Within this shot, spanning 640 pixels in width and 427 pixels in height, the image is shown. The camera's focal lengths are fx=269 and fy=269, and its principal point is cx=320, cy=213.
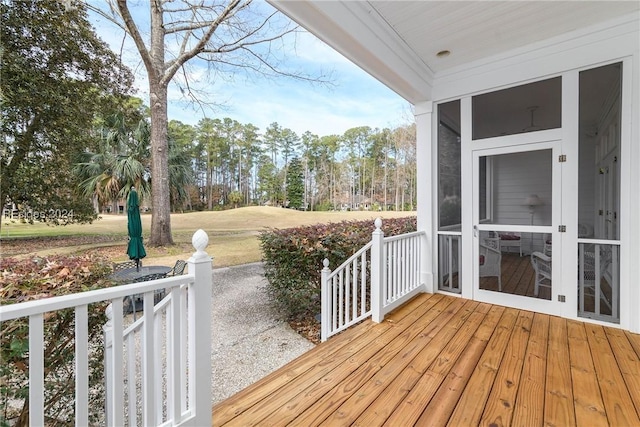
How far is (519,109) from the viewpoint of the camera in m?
3.07

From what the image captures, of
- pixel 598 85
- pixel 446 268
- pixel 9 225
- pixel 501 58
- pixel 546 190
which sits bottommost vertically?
pixel 446 268

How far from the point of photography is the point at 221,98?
256 inches

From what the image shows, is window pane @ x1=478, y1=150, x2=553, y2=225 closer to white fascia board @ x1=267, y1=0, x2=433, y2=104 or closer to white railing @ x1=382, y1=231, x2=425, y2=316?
white railing @ x1=382, y1=231, x2=425, y2=316

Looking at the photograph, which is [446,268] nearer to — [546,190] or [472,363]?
[546,190]

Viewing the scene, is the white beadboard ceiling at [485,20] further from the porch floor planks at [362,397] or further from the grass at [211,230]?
the grass at [211,230]

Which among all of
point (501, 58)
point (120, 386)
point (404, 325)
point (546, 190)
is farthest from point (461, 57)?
point (120, 386)

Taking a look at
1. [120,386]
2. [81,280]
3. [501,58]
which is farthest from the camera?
[501,58]

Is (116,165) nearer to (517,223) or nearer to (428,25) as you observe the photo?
(428,25)

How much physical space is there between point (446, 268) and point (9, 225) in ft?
18.2

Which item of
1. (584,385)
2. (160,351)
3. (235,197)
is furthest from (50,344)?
(235,197)

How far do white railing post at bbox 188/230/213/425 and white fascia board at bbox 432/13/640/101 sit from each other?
3558 mm

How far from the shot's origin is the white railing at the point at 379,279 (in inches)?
111

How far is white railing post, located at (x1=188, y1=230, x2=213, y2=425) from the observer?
134 cm

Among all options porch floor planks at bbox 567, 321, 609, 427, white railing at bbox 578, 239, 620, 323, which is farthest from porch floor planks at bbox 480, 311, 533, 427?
white railing at bbox 578, 239, 620, 323
